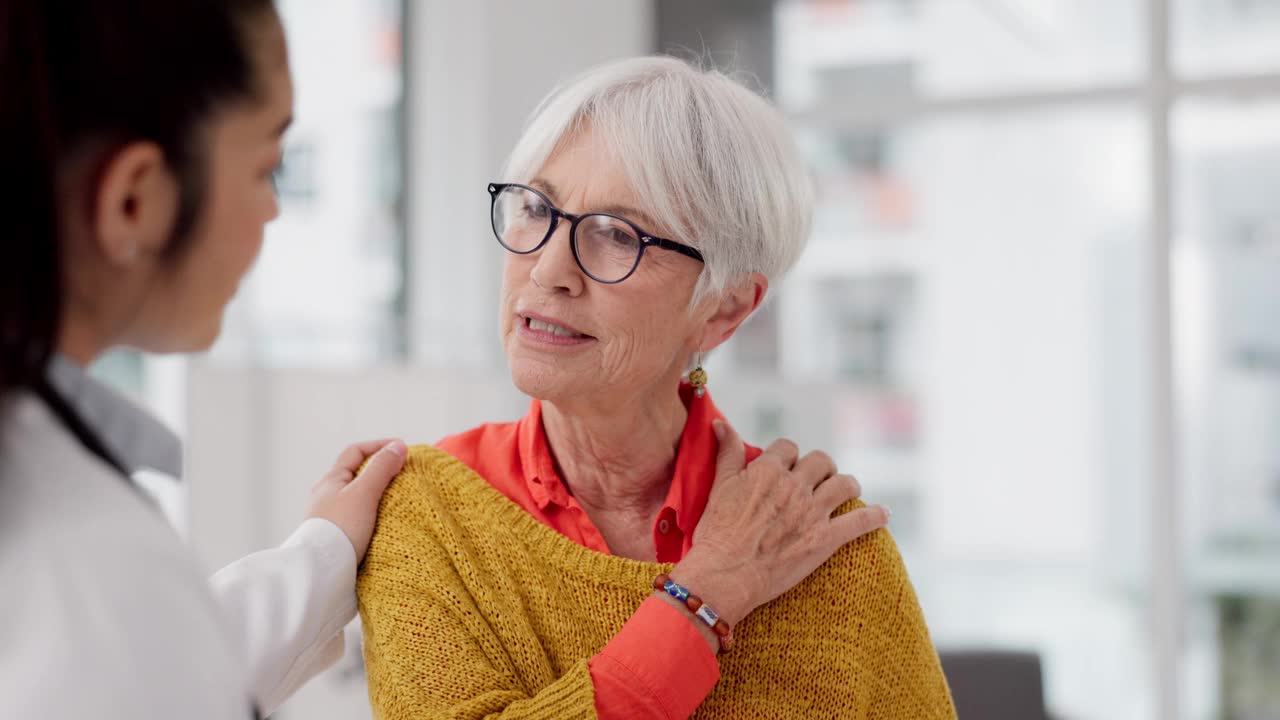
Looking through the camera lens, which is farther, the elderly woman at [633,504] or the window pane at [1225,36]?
the window pane at [1225,36]

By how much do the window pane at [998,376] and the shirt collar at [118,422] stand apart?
3.57 m

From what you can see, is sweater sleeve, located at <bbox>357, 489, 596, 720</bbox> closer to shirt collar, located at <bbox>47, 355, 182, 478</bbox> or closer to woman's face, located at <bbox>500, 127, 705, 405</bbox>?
woman's face, located at <bbox>500, 127, 705, 405</bbox>

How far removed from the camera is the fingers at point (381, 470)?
1.54 m

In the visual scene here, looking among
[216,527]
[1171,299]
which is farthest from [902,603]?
[1171,299]

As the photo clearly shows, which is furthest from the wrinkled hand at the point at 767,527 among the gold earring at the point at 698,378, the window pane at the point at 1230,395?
the window pane at the point at 1230,395

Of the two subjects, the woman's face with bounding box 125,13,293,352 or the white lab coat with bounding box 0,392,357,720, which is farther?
the woman's face with bounding box 125,13,293,352

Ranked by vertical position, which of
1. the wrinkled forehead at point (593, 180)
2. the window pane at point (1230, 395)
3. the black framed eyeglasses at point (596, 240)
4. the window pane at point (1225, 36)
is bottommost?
the window pane at point (1230, 395)

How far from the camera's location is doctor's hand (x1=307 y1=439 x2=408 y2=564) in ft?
4.96

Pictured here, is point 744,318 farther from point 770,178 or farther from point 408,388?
point 408,388

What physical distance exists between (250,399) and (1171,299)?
314 centimetres

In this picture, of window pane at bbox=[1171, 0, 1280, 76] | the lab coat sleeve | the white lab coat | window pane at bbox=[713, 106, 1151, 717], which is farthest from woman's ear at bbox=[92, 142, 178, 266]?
window pane at bbox=[1171, 0, 1280, 76]

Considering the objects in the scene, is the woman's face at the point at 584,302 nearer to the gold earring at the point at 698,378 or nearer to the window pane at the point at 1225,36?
the gold earring at the point at 698,378

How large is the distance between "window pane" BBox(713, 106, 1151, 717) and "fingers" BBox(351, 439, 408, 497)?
2.86 m

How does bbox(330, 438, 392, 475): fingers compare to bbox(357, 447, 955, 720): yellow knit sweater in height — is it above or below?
above
